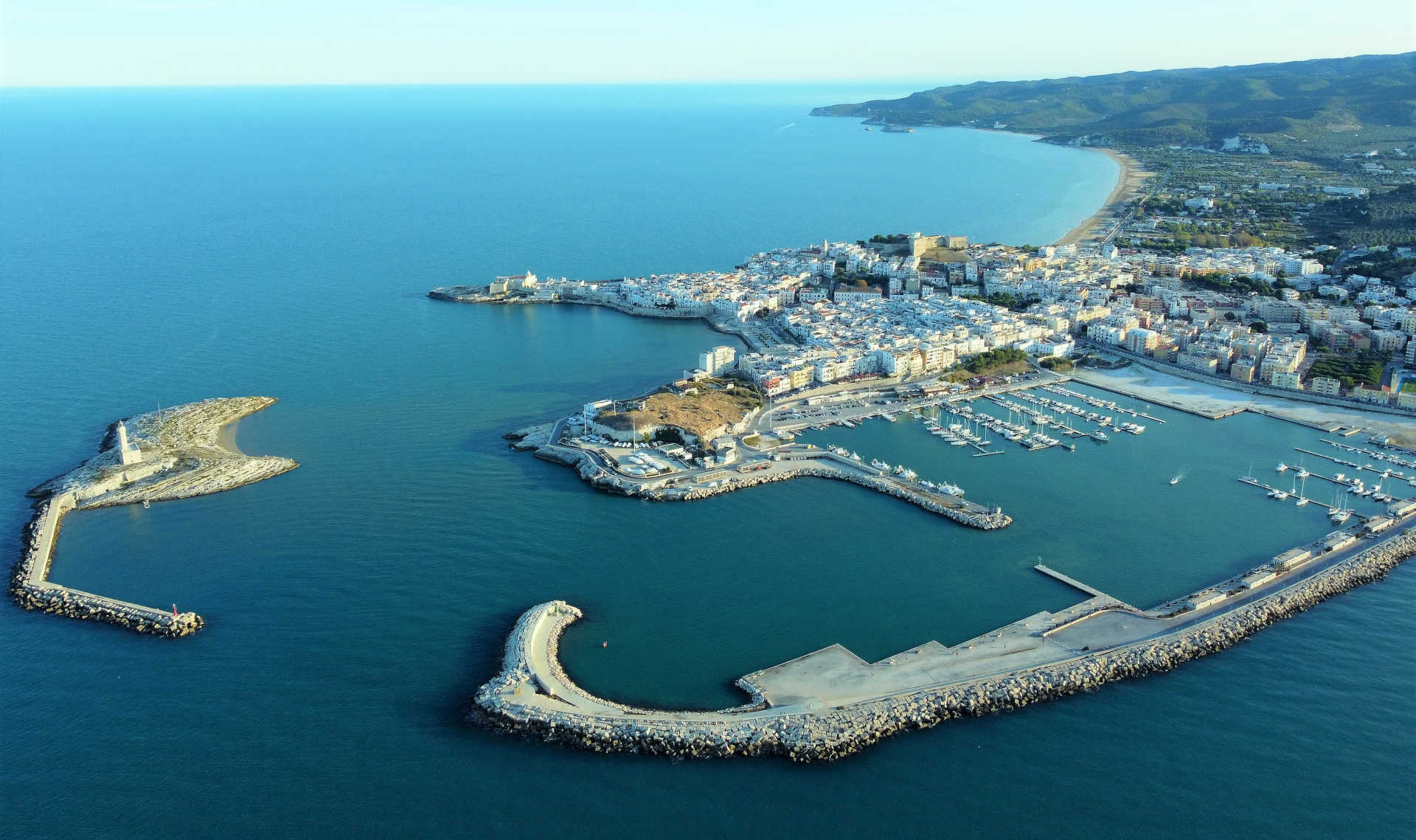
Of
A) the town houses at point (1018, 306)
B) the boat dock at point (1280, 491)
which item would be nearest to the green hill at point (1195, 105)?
the town houses at point (1018, 306)

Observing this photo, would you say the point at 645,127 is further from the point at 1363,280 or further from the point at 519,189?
the point at 1363,280

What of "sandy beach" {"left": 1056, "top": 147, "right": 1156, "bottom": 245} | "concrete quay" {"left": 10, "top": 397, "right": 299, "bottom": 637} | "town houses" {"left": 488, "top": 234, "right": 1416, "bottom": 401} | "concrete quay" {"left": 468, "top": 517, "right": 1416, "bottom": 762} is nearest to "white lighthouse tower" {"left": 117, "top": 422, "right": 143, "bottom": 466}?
"concrete quay" {"left": 10, "top": 397, "right": 299, "bottom": 637}

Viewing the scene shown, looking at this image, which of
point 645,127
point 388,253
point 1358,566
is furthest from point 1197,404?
point 645,127

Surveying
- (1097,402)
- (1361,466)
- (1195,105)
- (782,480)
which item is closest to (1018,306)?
(1097,402)

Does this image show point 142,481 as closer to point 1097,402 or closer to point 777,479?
point 777,479

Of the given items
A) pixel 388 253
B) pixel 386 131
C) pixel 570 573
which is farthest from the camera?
pixel 386 131

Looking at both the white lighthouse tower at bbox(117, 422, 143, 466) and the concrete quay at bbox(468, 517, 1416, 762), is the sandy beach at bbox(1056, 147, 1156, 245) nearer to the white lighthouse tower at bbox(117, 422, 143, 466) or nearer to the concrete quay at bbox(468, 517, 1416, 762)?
the concrete quay at bbox(468, 517, 1416, 762)

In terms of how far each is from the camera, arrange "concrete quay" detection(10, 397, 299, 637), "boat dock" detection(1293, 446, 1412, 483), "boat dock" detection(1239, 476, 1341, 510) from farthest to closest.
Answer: "boat dock" detection(1293, 446, 1412, 483), "boat dock" detection(1239, 476, 1341, 510), "concrete quay" detection(10, 397, 299, 637)
